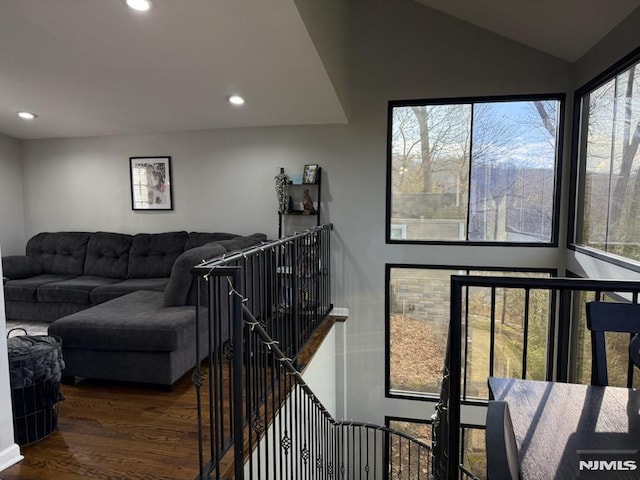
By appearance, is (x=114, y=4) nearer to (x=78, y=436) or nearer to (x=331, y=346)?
(x=78, y=436)

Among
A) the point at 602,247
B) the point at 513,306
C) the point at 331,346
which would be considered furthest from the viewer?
the point at 331,346

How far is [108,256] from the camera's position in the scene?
518cm

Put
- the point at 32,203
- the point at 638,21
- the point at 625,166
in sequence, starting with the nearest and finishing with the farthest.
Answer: the point at 638,21, the point at 625,166, the point at 32,203

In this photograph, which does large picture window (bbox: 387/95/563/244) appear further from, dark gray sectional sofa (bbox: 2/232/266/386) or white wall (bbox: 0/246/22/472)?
white wall (bbox: 0/246/22/472)

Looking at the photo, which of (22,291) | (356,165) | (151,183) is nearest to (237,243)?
(356,165)

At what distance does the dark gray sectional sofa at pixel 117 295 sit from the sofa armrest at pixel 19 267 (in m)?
0.01

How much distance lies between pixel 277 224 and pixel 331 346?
162 centimetres

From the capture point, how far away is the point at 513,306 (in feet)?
15.0

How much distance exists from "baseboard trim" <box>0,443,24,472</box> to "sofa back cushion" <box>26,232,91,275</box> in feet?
11.3

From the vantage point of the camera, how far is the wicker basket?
2.27 meters

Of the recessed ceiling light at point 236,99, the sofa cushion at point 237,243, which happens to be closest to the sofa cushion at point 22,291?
the sofa cushion at point 237,243

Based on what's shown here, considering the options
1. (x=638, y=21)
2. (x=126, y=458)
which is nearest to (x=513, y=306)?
(x=638, y=21)

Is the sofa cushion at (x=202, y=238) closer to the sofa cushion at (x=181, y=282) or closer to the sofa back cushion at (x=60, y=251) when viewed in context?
the sofa back cushion at (x=60, y=251)

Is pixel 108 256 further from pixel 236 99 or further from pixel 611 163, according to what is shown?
pixel 611 163
